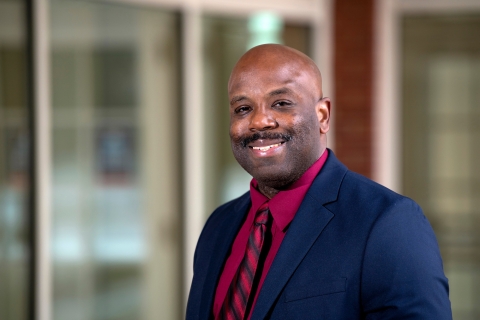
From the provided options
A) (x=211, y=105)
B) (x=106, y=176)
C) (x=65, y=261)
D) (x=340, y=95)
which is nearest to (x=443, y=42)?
(x=340, y=95)

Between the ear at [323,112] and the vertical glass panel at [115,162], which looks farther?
the vertical glass panel at [115,162]

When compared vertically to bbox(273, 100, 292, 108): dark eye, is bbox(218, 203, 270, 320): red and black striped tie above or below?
below

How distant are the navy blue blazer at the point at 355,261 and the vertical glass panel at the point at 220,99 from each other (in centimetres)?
261

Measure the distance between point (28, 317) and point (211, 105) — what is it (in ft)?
5.59

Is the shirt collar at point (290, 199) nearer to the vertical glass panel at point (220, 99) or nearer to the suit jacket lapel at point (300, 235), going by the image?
the suit jacket lapel at point (300, 235)

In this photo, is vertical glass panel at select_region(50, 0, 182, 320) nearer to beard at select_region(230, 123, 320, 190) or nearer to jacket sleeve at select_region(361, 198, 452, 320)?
beard at select_region(230, 123, 320, 190)

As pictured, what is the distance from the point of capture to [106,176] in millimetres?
3625

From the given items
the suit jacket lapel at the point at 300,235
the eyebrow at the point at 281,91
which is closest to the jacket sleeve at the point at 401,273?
the suit jacket lapel at the point at 300,235

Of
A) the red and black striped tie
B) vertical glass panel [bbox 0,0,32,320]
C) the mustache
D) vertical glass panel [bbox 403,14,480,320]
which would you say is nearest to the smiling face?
the mustache

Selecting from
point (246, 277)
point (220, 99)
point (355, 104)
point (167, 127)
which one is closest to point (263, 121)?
point (246, 277)

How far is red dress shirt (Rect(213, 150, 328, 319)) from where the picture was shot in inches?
60.1

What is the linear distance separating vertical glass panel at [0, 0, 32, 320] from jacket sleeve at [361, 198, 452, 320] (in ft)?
7.85

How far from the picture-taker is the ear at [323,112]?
5.15ft

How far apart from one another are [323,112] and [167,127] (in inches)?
96.2
